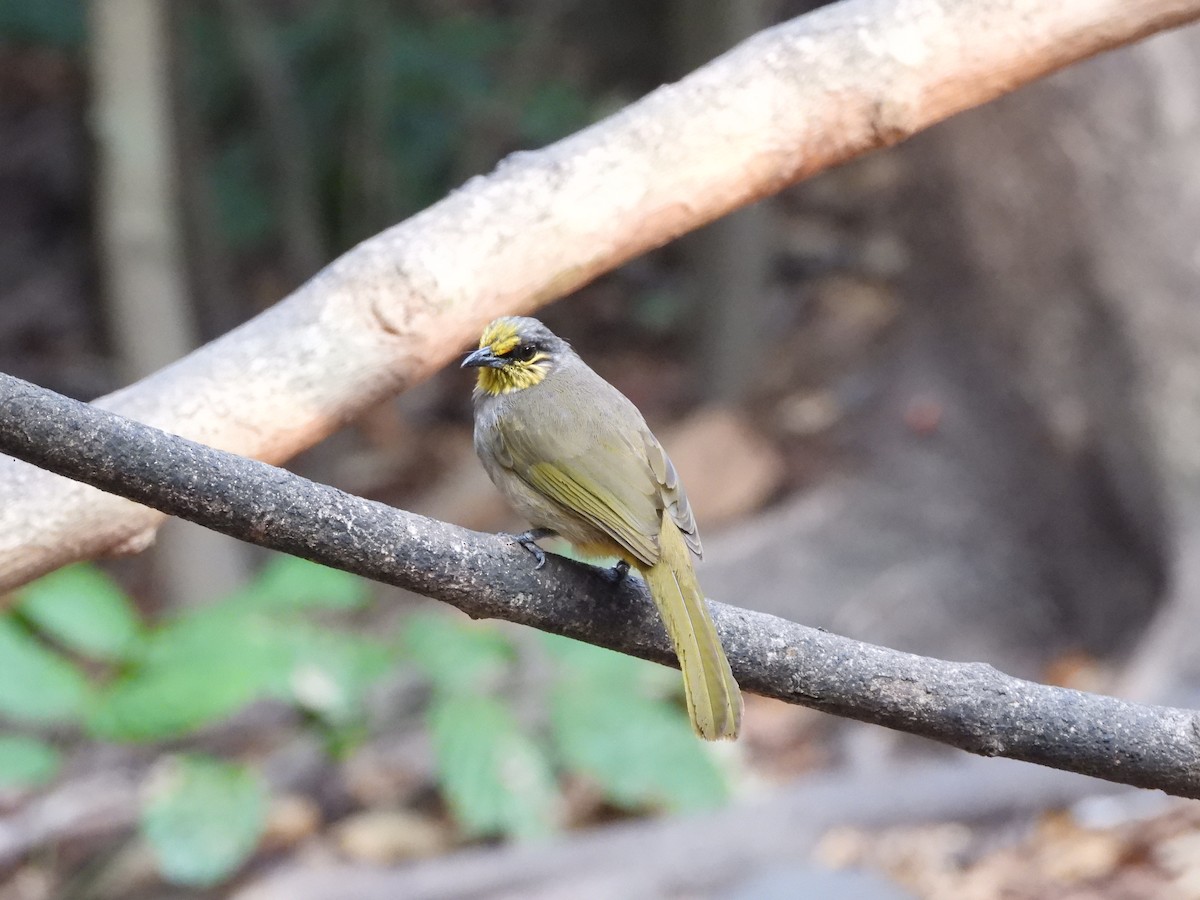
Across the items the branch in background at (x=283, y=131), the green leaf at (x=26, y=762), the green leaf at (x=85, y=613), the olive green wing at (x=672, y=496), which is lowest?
the olive green wing at (x=672, y=496)

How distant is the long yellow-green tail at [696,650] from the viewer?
2354 millimetres

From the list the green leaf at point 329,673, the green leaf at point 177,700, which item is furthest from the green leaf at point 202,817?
the green leaf at point 329,673

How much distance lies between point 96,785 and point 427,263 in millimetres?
3459

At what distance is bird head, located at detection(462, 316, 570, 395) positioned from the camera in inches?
122

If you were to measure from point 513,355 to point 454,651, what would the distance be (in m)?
2.31

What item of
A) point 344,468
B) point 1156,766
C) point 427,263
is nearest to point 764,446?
point 344,468

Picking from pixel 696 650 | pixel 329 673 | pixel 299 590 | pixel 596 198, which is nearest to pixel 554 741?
pixel 329 673

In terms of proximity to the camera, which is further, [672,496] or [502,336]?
[502,336]

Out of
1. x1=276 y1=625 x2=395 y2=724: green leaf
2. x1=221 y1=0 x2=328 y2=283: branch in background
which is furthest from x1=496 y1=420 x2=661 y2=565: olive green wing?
x1=221 y1=0 x2=328 y2=283: branch in background

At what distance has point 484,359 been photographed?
121 inches

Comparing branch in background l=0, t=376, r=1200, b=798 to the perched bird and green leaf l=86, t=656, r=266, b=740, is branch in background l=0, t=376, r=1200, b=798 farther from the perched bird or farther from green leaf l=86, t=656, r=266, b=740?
green leaf l=86, t=656, r=266, b=740

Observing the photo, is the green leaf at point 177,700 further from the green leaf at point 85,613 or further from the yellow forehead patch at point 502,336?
Result: the yellow forehead patch at point 502,336

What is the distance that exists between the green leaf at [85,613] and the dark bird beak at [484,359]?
2.70 metres

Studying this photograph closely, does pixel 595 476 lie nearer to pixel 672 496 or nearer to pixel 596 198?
pixel 672 496
